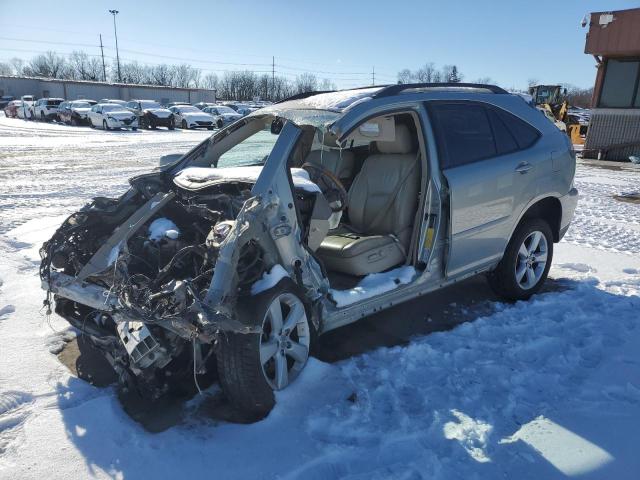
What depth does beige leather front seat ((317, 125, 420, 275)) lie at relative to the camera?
152 inches

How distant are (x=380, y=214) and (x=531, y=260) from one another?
5.13ft

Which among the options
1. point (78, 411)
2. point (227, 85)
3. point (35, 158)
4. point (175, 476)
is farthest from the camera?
point (227, 85)

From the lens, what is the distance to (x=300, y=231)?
314 cm

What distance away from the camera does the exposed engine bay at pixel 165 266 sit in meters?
2.63

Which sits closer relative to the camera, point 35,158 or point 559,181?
point 559,181

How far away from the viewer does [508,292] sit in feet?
15.1

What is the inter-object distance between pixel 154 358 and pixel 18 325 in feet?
6.46

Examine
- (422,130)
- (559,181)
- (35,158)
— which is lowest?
(35,158)

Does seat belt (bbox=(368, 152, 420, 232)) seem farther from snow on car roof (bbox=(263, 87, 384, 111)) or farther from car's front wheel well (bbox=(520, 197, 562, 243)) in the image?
car's front wheel well (bbox=(520, 197, 562, 243))

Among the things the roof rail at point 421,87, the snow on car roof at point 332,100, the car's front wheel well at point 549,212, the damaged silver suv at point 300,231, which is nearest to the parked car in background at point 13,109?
the damaged silver suv at point 300,231

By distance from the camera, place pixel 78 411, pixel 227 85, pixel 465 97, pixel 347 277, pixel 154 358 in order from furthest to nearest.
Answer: pixel 227 85
pixel 465 97
pixel 347 277
pixel 78 411
pixel 154 358

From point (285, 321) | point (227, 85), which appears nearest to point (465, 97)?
point (285, 321)

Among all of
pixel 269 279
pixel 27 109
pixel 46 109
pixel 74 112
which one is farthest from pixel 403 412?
pixel 27 109

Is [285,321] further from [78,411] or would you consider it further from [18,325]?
[18,325]
